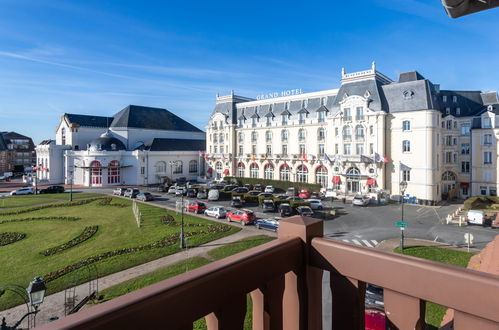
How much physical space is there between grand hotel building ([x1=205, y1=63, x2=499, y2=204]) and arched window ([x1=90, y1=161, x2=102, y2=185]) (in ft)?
101

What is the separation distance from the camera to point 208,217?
30.1 m

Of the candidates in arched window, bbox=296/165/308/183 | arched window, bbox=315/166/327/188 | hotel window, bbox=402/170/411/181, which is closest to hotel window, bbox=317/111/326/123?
arched window, bbox=315/166/327/188

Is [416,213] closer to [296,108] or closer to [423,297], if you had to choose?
[296,108]

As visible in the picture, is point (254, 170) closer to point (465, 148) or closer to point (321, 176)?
point (321, 176)

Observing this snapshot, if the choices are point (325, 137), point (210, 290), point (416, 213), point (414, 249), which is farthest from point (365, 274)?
point (325, 137)

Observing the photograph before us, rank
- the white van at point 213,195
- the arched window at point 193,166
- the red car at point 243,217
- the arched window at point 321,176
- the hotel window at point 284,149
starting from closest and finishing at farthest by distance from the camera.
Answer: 1. the red car at point 243,217
2. the white van at point 213,195
3. the arched window at point 321,176
4. the hotel window at point 284,149
5. the arched window at point 193,166

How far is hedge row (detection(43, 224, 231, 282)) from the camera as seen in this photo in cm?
1598

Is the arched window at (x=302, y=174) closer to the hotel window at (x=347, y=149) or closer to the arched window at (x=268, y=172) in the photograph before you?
the arched window at (x=268, y=172)

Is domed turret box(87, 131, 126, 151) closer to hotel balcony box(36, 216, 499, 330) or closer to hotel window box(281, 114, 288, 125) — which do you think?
hotel window box(281, 114, 288, 125)

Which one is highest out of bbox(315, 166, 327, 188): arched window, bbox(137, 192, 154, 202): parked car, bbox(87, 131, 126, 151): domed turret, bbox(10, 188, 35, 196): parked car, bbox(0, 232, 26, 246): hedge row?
bbox(87, 131, 126, 151): domed turret

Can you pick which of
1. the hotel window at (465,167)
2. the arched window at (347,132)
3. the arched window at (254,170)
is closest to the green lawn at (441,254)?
the arched window at (347,132)

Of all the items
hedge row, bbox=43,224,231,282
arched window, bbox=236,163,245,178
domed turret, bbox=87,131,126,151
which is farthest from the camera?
arched window, bbox=236,163,245,178

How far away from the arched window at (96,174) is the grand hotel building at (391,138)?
3083 centimetres

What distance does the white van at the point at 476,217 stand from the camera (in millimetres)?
26578
